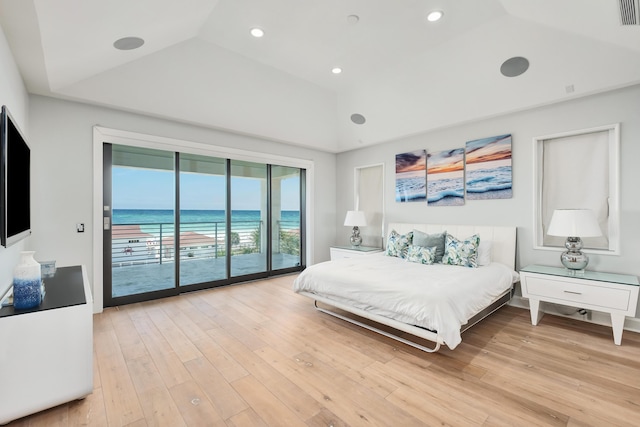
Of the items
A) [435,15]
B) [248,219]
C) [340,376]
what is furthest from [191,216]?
[435,15]

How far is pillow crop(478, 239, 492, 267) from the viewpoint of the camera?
370cm

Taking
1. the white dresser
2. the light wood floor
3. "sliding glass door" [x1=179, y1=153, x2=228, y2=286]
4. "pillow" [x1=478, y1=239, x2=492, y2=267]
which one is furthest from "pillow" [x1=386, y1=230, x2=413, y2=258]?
the white dresser

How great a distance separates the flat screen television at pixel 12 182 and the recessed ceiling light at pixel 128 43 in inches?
43.5

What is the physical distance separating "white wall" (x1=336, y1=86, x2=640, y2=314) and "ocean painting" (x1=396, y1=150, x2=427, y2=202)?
0.11 meters

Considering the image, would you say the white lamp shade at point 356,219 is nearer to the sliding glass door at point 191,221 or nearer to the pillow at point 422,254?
the sliding glass door at point 191,221

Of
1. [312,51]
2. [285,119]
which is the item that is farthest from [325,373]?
[285,119]

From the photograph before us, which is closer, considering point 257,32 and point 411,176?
point 257,32

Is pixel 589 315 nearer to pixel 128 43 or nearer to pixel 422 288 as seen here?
pixel 422 288

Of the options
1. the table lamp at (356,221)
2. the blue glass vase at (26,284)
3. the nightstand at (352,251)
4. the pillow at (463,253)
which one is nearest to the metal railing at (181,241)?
the nightstand at (352,251)

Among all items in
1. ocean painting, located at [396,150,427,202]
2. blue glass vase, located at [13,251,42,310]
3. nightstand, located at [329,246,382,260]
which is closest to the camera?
blue glass vase, located at [13,251,42,310]

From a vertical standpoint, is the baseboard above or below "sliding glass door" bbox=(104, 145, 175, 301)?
below

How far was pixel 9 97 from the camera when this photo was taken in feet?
7.55

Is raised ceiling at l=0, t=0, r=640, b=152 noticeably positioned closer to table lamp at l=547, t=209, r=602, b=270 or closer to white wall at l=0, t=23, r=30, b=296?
white wall at l=0, t=23, r=30, b=296

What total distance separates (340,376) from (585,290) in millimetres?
2568
